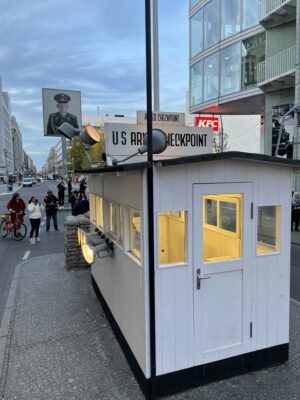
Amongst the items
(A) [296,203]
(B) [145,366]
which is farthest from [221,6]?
(B) [145,366]

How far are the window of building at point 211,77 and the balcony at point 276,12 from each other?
13.2ft

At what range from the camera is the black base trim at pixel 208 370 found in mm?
3744

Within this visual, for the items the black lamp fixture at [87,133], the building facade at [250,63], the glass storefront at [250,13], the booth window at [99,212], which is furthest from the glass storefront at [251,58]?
the booth window at [99,212]

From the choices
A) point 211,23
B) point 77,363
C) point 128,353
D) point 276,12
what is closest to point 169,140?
point 128,353

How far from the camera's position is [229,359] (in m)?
4.01

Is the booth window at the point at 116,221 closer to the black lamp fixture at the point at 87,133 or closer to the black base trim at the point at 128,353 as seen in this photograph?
the black base trim at the point at 128,353

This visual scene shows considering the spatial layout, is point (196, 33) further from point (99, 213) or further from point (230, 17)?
point (99, 213)

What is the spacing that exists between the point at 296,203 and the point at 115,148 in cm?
1127

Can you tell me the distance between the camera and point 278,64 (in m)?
18.5

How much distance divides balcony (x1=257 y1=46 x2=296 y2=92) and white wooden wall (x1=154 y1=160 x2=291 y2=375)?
15.3 m

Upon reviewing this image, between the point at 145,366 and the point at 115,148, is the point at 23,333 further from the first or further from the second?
the point at 115,148

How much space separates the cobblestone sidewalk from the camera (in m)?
3.75

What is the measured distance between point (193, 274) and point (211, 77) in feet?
71.6

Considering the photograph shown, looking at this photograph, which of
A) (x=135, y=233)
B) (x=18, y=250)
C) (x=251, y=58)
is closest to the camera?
(x=135, y=233)
